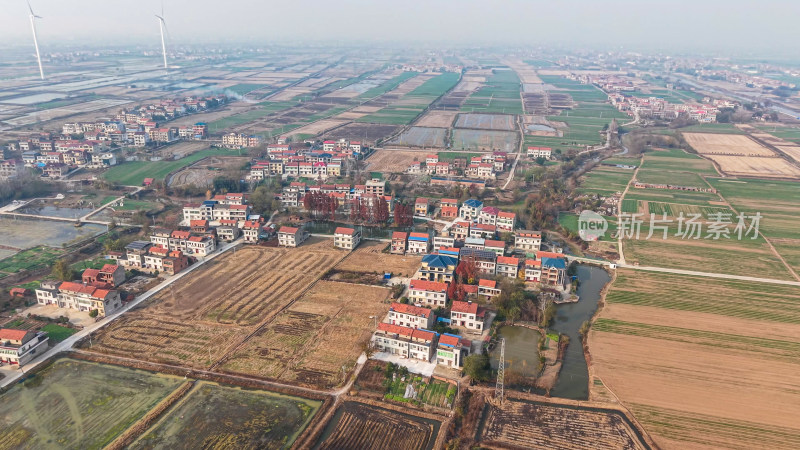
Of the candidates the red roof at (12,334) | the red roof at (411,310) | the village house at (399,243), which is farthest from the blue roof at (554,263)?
the red roof at (12,334)

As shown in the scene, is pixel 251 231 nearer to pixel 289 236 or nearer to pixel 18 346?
pixel 289 236

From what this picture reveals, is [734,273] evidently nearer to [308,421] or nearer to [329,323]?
[329,323]

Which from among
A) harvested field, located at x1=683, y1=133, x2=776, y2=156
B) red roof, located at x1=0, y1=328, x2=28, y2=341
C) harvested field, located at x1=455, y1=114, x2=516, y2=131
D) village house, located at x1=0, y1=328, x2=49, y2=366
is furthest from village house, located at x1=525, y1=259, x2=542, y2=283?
harvested field, located at x1=455, y1=114, x2=516, y2=131

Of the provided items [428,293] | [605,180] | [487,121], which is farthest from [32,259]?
[487,121]

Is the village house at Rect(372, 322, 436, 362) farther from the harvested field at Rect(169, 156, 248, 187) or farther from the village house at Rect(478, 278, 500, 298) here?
the harvested field at Rect(169, 156, 248, 187)

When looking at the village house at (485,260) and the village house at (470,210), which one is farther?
the village house at (470,210)

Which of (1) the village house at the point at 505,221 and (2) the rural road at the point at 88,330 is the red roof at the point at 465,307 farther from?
(2) the rural road at the point at 88,330

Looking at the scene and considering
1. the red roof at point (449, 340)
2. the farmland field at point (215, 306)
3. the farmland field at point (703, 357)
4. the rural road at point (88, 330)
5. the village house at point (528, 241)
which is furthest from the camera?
the village house at point (528, 241)
